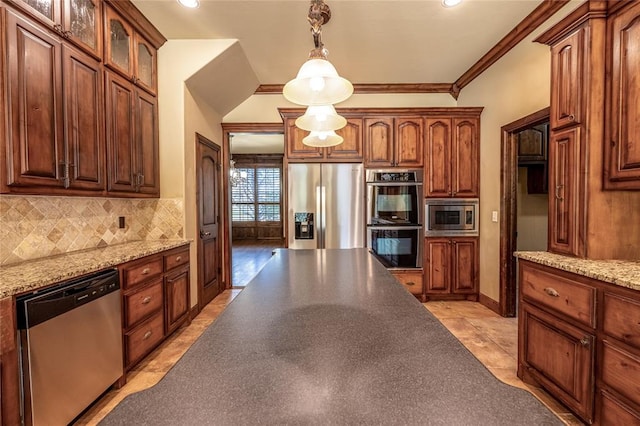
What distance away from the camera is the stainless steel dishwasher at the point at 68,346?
4.65ft

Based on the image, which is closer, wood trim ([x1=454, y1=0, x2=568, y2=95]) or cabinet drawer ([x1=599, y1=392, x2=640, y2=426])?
cabinet drawer ([x1=599, y1=392, x2=640, y2=426])

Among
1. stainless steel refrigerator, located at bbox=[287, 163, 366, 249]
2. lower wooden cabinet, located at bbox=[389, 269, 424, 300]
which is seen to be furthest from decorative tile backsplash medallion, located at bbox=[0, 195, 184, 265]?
lower wooden cabinet, located at bbox=[389, 269, 424, 300]

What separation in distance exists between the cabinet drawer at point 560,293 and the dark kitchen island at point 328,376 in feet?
3.68

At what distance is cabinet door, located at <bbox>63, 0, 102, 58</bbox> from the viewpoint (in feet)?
6.52

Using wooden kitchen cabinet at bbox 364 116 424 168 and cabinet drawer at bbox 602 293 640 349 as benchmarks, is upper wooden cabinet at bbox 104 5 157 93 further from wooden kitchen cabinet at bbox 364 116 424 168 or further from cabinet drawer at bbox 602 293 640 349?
cabinet drawer at bbox 602 293 640 349

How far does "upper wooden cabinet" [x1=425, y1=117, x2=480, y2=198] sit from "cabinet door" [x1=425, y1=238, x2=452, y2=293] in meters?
0.62

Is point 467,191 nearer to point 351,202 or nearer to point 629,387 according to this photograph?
point 351,202

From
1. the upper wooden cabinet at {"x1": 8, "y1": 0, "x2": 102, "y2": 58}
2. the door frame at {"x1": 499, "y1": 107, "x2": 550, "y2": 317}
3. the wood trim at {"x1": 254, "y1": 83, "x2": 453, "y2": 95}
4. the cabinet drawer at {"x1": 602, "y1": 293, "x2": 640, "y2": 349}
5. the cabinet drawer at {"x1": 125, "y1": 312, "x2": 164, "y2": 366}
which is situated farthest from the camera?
the wood trim at {"x1": 254, "y1": 83, "x2": 453, "y2": 95}

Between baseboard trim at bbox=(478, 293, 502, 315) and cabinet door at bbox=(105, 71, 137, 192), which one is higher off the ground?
cabinet door at bbox=(105, 71, 137, 192)

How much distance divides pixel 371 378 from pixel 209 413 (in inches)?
13.0

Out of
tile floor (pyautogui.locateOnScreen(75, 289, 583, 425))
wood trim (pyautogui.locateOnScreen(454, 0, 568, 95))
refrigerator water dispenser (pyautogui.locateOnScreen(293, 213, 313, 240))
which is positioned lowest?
tile floor (pyautogui.locateOnScreen(75, 289, 583, 425))

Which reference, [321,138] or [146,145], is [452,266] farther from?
[146,145]

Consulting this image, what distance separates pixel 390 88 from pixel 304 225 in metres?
2.34

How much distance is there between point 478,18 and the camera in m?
2.72
